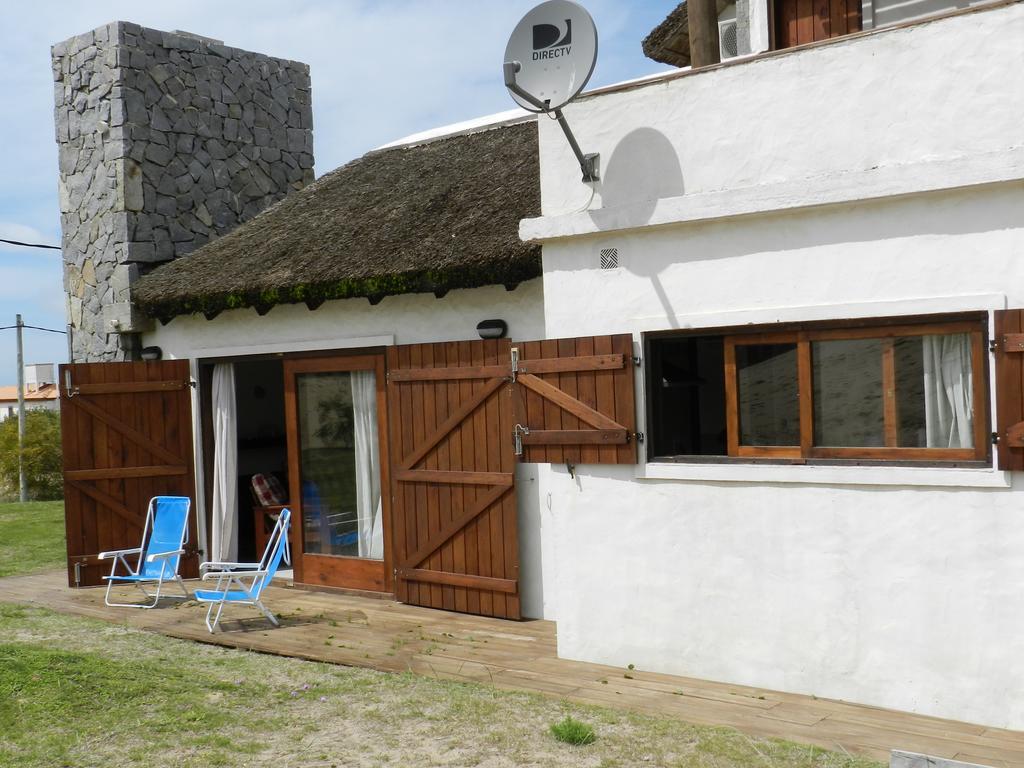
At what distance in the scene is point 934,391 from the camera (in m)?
5.09

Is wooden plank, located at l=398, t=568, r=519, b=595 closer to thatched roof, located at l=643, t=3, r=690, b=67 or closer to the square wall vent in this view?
the square wall vent

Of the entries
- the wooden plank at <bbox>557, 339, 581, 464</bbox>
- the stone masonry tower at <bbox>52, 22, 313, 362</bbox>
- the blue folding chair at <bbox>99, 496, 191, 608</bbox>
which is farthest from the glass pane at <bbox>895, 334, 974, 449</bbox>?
the stone masonry tower at <bbox>52, 22, 313, 362</bbox>

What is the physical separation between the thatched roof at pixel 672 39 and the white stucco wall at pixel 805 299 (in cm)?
419

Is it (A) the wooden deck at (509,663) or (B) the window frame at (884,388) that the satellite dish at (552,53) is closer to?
(B) the window frame at (884,388)

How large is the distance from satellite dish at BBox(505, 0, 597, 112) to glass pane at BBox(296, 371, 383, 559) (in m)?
3.16

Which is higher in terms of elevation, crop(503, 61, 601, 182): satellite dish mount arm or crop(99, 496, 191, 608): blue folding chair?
crop(503, 61, 601, 182): satellite dish mount arm

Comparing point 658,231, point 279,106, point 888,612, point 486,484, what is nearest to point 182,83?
point 279,106

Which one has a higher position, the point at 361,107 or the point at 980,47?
the point at 361,107

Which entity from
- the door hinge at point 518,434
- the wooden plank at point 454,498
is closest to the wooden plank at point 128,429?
the wooden plank at point 454,498

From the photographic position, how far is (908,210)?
16.4 ft

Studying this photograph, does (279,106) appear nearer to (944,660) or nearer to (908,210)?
(908,210)

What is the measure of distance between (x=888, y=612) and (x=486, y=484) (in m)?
3.14

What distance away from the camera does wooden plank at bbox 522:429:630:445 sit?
5.93 meters

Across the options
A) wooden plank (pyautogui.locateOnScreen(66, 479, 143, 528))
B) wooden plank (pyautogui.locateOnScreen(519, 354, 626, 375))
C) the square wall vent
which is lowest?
wooden plank (pyautogui.locateOnScreen(66, 479, 143, 528))
